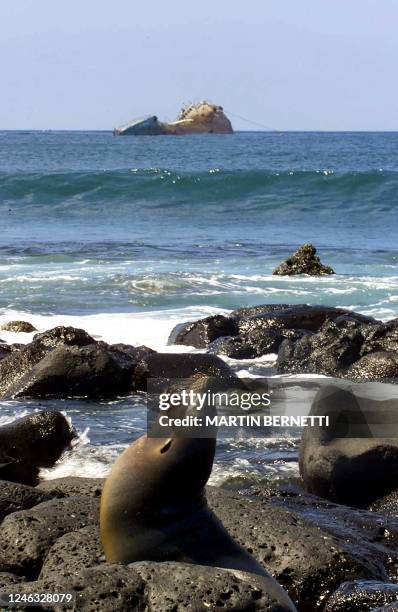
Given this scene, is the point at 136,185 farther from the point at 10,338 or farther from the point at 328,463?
the point at 328,463

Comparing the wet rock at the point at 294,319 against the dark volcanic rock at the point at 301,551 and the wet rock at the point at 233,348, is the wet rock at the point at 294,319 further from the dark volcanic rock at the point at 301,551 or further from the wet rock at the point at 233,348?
the dark volcanic rock at the point at 301,551

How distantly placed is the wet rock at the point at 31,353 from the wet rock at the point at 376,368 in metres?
2.93

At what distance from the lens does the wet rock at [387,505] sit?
745 centimetres

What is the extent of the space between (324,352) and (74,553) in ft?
24.0

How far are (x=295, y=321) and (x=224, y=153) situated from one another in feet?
197

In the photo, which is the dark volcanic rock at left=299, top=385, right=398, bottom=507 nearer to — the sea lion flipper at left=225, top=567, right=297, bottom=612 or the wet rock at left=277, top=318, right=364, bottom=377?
the sea lion flipper at left=225, top=567, right=297, bottom=612

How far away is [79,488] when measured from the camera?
689 centimetres

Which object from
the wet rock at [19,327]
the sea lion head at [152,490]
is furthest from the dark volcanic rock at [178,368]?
the sea lion head at [152,490]

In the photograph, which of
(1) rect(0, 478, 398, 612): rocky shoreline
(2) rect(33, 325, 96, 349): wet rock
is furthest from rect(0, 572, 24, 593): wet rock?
(2) rect(33, 325, 96, 349): wet rock

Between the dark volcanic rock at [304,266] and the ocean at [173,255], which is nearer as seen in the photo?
the ocean at [173,255]

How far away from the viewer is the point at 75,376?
11.1 meters

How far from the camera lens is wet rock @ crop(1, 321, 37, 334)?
49.8 feet

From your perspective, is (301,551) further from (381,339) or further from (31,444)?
(381,339)

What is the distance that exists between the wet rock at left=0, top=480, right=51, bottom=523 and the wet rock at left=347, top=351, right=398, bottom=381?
553cm
